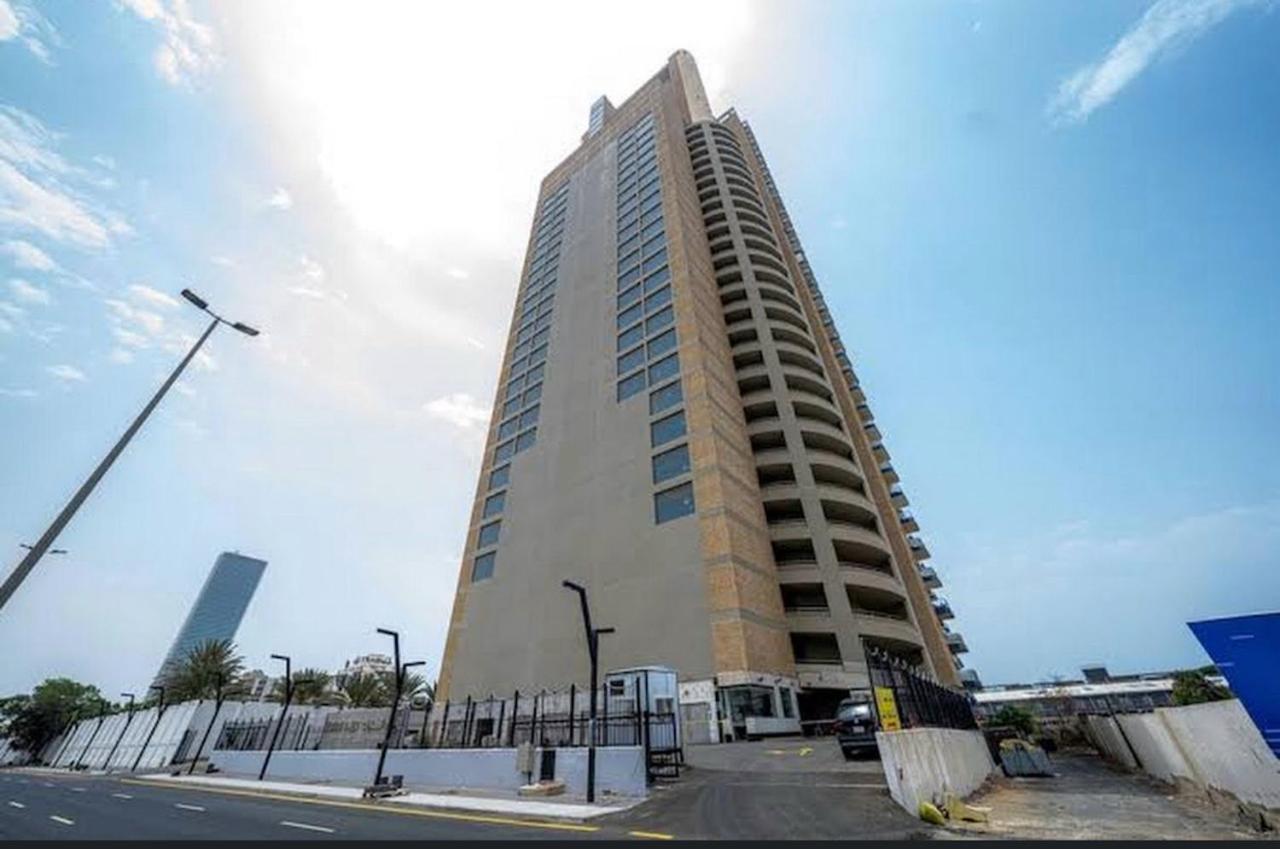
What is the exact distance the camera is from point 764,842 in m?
7.25

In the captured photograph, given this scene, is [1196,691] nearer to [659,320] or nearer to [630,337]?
[659,320]

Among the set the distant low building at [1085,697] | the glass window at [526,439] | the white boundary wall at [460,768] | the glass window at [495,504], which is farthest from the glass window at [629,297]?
the distant low building at [1085,697]

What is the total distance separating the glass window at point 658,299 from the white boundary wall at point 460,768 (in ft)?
108

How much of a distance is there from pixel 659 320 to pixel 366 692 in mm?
43788

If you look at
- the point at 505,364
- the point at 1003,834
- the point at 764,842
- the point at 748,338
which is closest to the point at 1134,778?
the point at 1003,834

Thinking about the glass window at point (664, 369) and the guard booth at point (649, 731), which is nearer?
the guard booth at point (649, 731)

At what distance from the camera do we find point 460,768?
16.2 meters

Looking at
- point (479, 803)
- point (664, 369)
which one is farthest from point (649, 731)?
point (664, 369)

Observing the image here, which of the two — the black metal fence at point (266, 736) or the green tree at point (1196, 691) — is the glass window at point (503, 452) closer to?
the black metal fence at point (266, 736)

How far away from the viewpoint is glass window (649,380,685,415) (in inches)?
1416

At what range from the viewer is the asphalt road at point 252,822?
29.0 feet

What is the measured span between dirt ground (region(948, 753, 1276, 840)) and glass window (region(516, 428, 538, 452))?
118ft

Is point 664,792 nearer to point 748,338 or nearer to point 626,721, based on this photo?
point 626,721

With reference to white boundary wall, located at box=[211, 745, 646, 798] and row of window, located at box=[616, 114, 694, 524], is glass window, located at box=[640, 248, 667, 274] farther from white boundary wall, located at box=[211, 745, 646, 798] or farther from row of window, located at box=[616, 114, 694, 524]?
white boundary wall, located at box=[211, 745, 646, 798]
